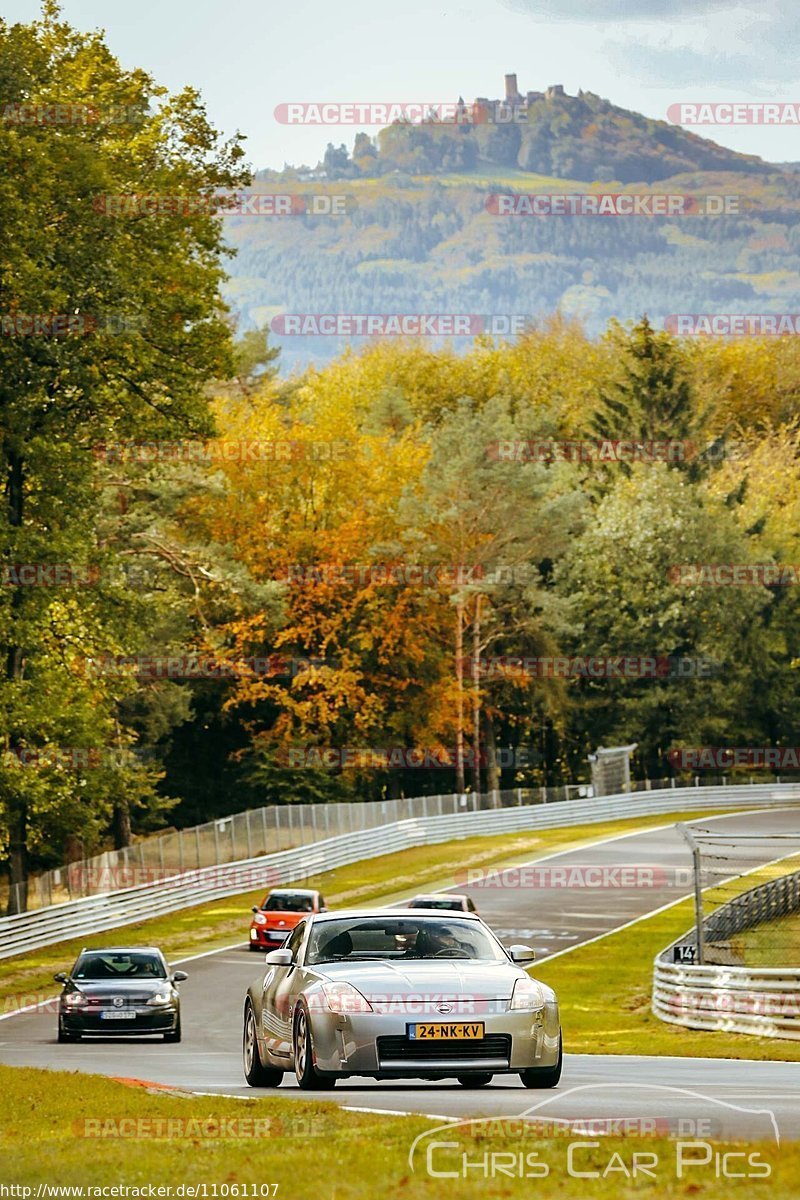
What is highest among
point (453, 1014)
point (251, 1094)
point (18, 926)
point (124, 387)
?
point (124, 387)

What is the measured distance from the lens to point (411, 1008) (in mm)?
13266

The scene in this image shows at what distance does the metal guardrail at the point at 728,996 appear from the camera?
2651 cm

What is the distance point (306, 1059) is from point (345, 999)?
0.72m

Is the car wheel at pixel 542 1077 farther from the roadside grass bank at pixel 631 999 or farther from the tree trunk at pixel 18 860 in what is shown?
the tree trunk at pixel 18 860

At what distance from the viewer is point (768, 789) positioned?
3371 inches

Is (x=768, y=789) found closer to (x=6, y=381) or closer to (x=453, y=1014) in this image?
(x=6, y=381)

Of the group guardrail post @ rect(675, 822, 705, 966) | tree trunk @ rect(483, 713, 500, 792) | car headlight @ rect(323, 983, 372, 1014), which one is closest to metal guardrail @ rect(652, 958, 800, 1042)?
guardrail post @ rect(675, 822, 705, 966)

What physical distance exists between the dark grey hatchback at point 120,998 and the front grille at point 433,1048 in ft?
41.1

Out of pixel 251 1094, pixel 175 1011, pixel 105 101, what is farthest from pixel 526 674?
pixel 251 1094

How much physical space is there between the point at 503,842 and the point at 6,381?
32.3m
